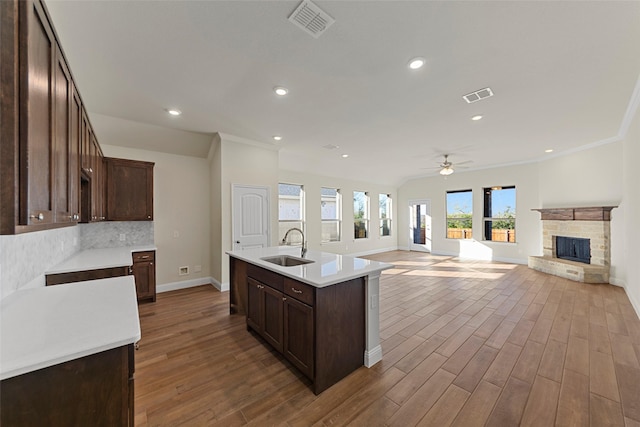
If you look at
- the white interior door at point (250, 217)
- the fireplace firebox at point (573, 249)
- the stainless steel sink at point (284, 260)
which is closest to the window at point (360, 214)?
the white interior door at point (250, 217)

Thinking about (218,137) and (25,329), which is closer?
(25,329)

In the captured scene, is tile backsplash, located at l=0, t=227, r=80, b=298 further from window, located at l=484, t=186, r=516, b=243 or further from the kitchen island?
window, located at l=484, t=186, r=516, b=243

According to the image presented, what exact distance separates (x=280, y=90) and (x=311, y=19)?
111 cm

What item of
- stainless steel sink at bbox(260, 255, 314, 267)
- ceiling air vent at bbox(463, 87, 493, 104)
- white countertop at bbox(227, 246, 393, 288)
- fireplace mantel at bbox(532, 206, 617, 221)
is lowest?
stainless steel sink at bbox(260, 255, 314, 267)

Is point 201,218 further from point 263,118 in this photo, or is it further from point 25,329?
point 25,329

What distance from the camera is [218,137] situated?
4.33 m

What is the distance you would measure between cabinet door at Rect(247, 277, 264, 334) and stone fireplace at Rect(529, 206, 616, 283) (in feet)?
20.7

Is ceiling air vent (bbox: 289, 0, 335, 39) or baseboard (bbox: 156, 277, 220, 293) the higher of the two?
ceiling air vent (bbox: 289, 0, 335, 39)

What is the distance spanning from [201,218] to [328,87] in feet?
12.0

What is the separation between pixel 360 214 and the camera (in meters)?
8.44

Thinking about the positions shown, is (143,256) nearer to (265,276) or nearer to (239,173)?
(239,173)

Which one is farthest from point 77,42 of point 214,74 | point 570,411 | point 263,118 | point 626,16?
point 570,411

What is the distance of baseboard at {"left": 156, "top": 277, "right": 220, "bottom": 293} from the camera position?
445 centimetres

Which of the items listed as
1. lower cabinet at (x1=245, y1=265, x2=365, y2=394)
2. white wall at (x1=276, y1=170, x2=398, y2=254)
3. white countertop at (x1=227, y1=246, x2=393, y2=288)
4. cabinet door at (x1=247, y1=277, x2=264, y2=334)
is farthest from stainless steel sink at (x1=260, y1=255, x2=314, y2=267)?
white wall at (x1=276, y1=170, x2=398, y2=254)
